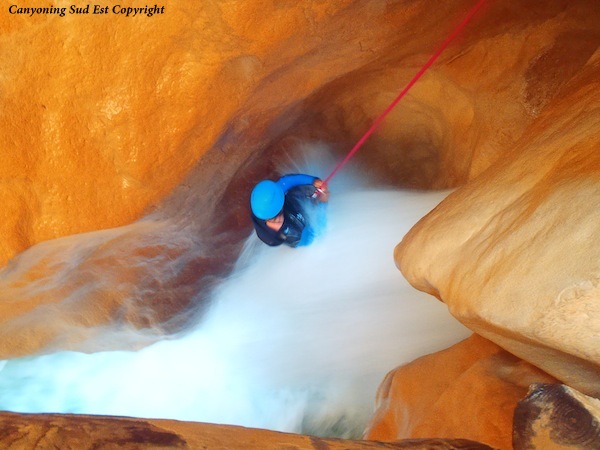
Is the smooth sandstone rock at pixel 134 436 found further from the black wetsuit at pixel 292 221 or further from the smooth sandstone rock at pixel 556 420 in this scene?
the black wetsuit at pixel 292 221

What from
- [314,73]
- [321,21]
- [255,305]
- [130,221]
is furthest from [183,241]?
[321,21]

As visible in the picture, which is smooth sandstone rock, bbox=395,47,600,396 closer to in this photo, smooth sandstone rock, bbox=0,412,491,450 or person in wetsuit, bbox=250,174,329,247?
smooth sandstone rock, bbox=0,412,491,450

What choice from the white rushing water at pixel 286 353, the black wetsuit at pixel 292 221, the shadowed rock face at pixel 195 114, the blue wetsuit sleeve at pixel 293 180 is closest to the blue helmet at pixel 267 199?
the black wetsuit at pixel 292 221

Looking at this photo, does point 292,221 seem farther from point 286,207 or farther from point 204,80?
point 204,80

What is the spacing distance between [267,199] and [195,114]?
667 mm

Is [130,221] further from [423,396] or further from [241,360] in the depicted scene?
[423,396]

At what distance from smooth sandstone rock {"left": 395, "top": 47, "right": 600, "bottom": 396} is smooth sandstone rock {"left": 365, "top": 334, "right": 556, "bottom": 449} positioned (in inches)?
12.9

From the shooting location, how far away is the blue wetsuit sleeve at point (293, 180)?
13.2ft

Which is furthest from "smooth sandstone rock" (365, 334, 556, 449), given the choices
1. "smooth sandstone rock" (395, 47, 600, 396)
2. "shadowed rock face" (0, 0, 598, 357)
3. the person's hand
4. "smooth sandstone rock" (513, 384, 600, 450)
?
the person's hand

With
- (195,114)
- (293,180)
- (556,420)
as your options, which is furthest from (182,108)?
(556,420)

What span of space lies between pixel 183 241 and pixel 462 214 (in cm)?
227

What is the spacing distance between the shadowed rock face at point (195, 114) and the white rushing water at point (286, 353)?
0.66ft

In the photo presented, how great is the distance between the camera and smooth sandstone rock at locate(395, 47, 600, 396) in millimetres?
1671

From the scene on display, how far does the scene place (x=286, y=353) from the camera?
404 cm
